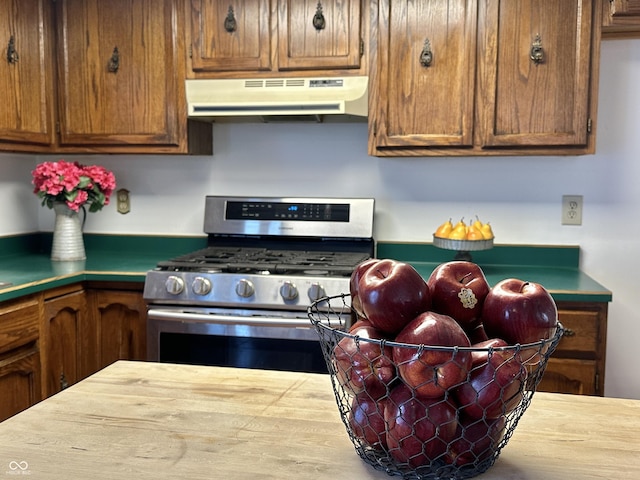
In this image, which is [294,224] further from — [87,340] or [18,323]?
[18,323]

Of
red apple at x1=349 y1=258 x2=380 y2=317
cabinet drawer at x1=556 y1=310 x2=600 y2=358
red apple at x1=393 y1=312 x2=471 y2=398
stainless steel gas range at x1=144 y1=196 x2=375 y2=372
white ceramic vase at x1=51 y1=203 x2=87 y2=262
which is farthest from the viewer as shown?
white ceramic vase at x1=51 y1=203 x2=87 y2=262

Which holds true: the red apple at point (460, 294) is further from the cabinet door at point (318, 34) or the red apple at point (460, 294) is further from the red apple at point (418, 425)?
the cabinet door at point (318, 34)

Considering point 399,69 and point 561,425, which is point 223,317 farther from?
point 561,425

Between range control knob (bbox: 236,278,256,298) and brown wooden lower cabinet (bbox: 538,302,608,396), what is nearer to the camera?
brown wooden lower cabinet (bbox: 538,302,608,396)

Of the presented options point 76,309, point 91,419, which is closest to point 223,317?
point 76,309

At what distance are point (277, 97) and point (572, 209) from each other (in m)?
1.33

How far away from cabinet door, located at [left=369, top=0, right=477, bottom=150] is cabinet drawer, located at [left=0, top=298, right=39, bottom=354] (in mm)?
1426

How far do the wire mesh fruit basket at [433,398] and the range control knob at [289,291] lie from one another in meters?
1.44

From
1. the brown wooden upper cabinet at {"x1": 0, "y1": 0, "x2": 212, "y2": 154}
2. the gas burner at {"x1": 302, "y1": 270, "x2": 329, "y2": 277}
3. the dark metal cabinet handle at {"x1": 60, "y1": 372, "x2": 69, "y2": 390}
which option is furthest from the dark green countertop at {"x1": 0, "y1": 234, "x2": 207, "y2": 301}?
the gas burner at {"x1": 302, "y1": 270, "x2": 329, "y2": 277}

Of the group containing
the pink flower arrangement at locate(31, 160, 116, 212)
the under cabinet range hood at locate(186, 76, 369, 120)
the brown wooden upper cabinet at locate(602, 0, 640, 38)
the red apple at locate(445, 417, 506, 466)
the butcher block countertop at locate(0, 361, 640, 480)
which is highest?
the brown wooden upper cabinet at locate(602, 0, 640, 38)

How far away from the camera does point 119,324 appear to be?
241cm

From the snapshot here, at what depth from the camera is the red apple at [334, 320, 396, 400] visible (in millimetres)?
704

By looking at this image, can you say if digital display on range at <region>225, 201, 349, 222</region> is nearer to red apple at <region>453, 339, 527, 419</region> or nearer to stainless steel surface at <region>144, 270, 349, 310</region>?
stainless steel surface at <region>144, 270, 349, 310</region>

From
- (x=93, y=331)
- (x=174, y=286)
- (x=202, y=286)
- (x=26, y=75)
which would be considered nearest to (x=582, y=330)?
(x=202, y=286)
